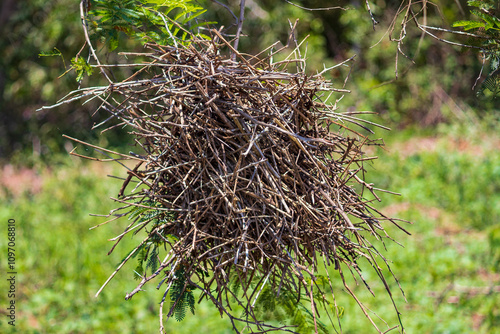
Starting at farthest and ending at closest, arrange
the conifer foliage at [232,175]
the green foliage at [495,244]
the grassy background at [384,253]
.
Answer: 1. the green foliage at [495,244]
2. the grassy background at [384,253]
3. the conifer foliage at [232,175]

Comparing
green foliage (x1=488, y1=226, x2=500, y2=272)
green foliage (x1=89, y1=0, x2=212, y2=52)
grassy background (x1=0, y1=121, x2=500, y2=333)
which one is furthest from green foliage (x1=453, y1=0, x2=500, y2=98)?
green foliage (x1=488, y1=226, x2=500, y2=272)

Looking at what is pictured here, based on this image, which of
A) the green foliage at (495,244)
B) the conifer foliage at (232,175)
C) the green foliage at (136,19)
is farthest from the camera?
the green foliage at (495,244)

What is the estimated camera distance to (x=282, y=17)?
28.7 feet

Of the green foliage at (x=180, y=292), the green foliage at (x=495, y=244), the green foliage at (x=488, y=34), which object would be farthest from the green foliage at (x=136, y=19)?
the green foliage at (x=495, y=244)

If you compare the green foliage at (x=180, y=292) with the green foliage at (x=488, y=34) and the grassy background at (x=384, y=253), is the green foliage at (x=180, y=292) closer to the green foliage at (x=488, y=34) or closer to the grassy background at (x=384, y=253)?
the green foliage at (x=488, y=34)

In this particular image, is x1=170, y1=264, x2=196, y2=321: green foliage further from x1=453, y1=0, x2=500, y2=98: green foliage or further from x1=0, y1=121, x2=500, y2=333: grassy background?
x1=0, y1=121, x2=500, y2=333: grassy background

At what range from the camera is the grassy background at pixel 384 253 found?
14.7ft

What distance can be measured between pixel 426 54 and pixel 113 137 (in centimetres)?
639

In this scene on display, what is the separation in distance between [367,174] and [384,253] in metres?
1.52

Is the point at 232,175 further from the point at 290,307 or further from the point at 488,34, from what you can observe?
the point at 488,34

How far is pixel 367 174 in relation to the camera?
21.7ft

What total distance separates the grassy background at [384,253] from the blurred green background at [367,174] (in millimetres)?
16

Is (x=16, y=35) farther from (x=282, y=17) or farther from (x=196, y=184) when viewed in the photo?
(x=196, y=184)

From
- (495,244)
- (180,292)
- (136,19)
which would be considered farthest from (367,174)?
(180,292)
